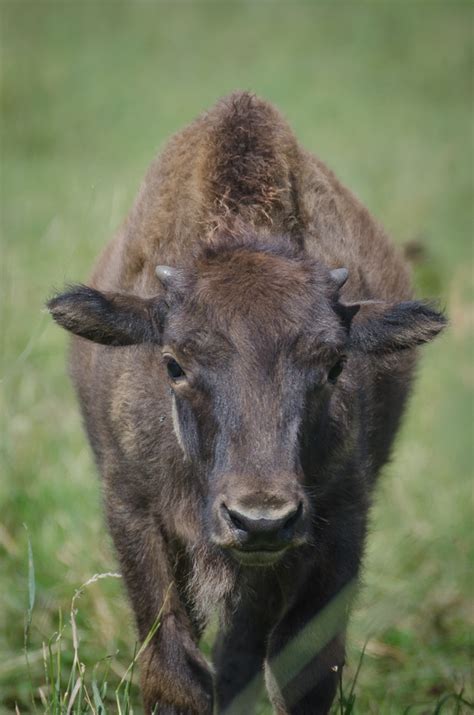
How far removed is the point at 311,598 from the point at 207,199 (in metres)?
1.90

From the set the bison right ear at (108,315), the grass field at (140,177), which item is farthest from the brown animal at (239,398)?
the grass field at (140,177)

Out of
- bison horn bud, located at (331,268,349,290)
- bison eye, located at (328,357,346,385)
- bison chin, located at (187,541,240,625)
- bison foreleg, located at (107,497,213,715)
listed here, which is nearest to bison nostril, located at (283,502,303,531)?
bison eye, located at (328,357,346,385)

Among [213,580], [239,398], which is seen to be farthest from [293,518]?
[213,580]

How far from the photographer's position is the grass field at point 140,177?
7664 mm

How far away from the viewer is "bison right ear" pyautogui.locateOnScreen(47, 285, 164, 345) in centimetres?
544

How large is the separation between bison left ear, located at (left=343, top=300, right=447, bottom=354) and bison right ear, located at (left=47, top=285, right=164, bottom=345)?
2.85 ft

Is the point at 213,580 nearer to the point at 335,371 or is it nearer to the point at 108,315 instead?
the point at 335,371

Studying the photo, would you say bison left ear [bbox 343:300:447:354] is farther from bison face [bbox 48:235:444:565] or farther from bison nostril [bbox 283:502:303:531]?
bison nostril [bbox 283:502:303:531]

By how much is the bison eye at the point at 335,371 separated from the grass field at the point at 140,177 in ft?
4.90

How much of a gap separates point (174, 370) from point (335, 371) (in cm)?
67

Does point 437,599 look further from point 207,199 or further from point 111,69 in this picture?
point 111,69

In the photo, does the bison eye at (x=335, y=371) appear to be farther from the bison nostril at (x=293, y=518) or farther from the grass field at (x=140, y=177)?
the grass field at (x=140, y=177)

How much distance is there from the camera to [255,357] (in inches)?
201

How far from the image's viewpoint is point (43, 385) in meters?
10.3
